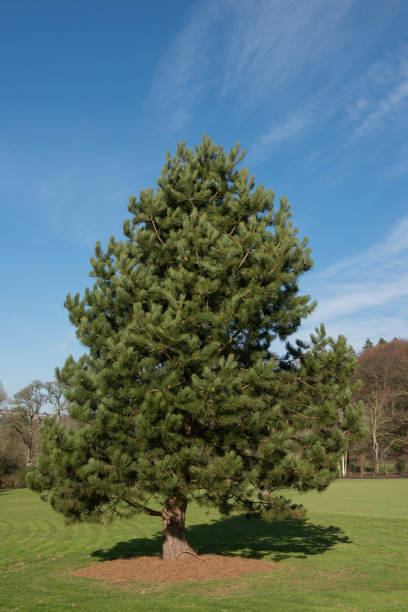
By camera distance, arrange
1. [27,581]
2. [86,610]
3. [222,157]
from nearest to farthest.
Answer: [86,610]
[27,581]
[222,157]

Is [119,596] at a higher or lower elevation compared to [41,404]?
lower

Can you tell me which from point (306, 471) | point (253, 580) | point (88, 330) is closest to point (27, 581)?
point (253, 580)

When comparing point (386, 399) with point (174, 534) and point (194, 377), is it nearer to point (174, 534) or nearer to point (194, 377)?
point (174, 534)

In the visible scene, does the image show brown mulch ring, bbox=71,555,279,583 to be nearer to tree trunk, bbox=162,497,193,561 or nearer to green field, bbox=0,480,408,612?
tree trunk, bbox=162,497,193,561

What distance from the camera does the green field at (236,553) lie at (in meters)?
6.78

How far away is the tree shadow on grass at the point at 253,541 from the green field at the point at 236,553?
32 mm

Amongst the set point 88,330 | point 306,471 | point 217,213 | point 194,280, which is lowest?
point 306,471

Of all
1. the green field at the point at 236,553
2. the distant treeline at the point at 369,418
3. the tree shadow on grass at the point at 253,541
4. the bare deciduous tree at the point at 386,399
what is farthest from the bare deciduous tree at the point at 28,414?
the bare deciduous tree at the point at 386,399

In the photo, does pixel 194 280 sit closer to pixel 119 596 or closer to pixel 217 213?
pixel 217 213

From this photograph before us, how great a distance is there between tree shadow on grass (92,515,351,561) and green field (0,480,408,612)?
3 cm

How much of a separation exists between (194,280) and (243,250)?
1.13 m

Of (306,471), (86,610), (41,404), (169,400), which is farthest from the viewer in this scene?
(41,404)

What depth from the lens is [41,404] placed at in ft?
151

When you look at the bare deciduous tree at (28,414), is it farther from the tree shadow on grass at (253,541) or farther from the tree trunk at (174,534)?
the tree trunk at (174,534)
